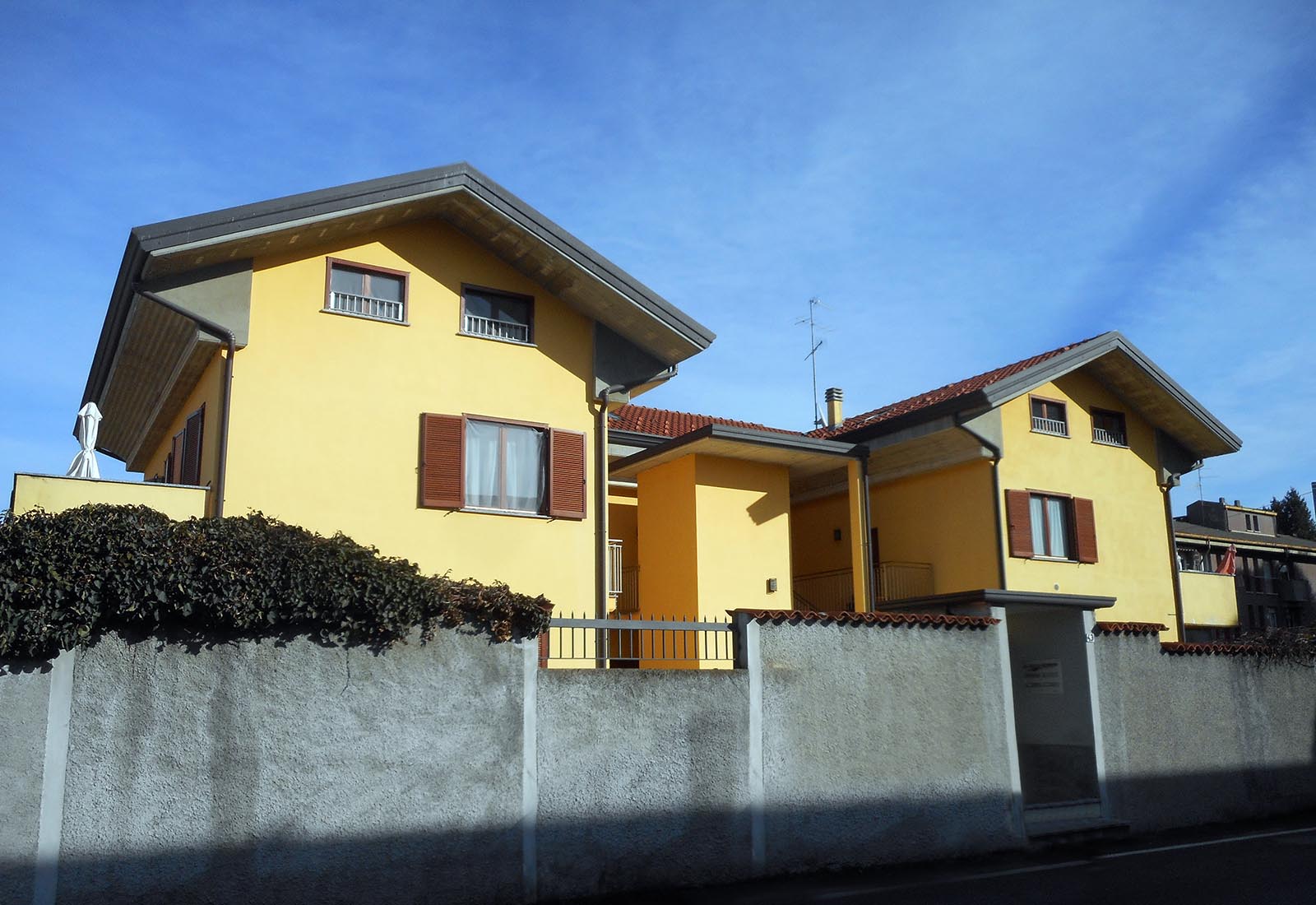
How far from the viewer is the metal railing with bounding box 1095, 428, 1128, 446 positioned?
75.4 ft

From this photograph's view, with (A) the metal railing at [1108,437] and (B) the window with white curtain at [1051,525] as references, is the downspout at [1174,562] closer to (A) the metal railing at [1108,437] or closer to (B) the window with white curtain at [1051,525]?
(A) the metal railing at [1108,437]

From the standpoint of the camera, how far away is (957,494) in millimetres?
21078

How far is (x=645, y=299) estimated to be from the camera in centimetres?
1580

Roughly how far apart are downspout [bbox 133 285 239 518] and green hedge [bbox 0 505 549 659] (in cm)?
455

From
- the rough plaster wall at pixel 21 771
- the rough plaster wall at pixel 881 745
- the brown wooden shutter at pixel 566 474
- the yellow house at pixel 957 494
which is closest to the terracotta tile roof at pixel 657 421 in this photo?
the yellow house at pixel 957 494

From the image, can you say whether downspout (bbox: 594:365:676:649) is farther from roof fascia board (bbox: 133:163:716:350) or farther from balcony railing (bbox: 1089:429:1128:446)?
balcony railing (bbox: 1089:429:1128:446)

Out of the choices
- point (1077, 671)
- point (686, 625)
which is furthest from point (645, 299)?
Answer: point (1077, 671)

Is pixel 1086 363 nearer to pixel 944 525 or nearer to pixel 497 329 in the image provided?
pixel 944 525

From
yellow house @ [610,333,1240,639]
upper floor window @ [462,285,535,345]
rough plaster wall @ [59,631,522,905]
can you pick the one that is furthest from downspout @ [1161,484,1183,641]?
rough plaster wall @ [59,631,522,905]

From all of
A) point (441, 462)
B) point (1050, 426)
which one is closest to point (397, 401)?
point (441, 462)

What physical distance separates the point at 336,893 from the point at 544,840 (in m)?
1.79

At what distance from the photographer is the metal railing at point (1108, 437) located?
75.4ft

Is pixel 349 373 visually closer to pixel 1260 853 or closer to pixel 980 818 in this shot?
pixel 980 818

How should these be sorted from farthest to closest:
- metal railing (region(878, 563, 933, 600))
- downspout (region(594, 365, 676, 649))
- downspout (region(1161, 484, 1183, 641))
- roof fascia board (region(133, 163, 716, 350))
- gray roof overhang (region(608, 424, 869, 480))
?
downspout (region(1161, 484, 1183, 641))
metal railing (region(878, 563, 933, 600))
gray roof overhang (region(608, 424, 869, 480))
downspout (region(594, 365, 676, 649))
roof fascia board (region(133, 163, 716, 350))
